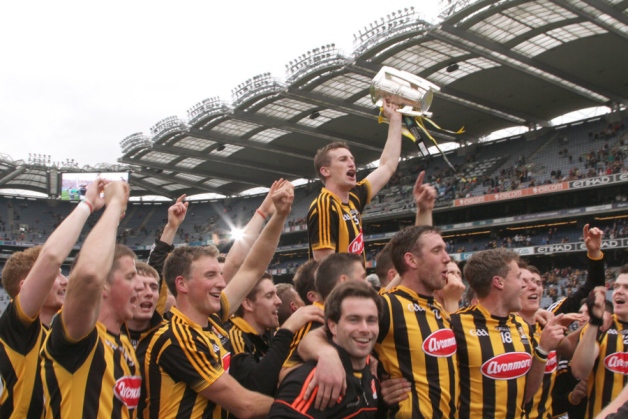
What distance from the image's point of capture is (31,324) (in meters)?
3.01

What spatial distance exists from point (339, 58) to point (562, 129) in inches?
576

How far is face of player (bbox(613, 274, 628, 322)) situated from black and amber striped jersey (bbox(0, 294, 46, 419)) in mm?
4441

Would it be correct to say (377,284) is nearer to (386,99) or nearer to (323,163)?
(323,163)

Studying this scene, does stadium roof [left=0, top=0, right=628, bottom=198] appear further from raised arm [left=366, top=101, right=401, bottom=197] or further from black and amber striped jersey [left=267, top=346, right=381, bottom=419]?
black and amber striped jersey [left=267, top=346, right=381, bottom=419]

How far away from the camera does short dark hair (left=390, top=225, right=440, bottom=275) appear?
376cm

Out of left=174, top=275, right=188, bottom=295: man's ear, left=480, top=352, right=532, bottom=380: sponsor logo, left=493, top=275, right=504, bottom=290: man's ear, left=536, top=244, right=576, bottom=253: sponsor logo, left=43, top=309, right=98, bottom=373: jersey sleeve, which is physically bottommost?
left=536, top=244, right=576, bottom=253: sponsor logo

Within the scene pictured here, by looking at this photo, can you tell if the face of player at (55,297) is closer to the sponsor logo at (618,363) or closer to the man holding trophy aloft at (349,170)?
the man holding trophy aloft at (349,170)

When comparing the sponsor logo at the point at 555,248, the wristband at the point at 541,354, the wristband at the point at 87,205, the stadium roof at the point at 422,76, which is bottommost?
the sponsor logo at the point at 555,248

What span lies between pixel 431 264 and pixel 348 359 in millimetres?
930

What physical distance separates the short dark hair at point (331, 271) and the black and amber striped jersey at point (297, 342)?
0.11 metres

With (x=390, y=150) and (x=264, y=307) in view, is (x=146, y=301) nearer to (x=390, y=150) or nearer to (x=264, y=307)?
(x=264, y=307)

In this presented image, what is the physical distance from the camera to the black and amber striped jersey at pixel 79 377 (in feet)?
9.09

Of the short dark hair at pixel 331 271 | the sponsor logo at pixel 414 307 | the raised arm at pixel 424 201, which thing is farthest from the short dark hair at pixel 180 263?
the raised arm at pixel 424 201

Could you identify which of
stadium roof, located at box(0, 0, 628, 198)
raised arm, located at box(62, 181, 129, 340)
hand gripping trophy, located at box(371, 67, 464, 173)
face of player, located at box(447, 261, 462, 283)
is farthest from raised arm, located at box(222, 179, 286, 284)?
stadium roof, located at box(0, 0, 628, 198)
